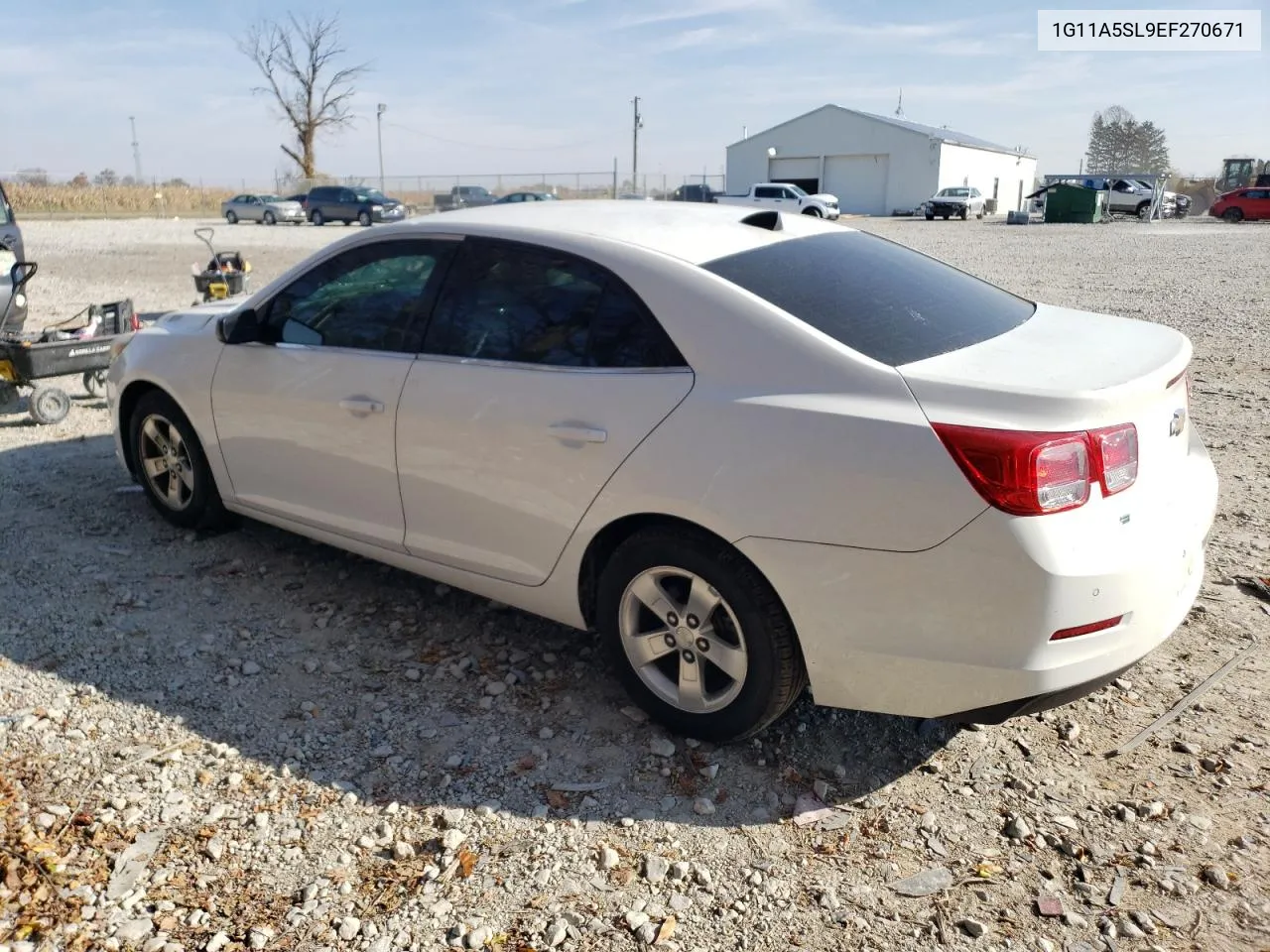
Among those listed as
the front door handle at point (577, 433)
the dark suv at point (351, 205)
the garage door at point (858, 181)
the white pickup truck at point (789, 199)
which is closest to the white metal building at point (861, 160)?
the garage door at point (858, 181)

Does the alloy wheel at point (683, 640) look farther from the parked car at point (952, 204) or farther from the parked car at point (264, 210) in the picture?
the parked car at point (952, 204)

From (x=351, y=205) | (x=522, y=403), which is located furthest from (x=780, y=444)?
(x=351, y=205)

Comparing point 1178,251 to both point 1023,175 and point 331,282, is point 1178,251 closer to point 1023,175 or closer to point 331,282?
point 331,282

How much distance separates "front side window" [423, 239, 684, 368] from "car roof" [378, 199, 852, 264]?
0.29 ft

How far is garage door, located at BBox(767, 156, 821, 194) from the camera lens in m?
59.2

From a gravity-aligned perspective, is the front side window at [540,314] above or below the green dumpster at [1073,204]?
below

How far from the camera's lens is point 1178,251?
22.2 metres

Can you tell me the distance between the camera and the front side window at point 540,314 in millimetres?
3252

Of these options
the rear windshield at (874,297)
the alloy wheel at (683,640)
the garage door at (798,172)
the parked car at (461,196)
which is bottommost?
the alloy wheel at (683,640)

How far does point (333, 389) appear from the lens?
3988mm

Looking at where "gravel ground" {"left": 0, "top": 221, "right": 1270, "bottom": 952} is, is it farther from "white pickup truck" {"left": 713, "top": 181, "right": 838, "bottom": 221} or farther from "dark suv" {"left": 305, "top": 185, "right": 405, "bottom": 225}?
"dark suv" {"left": 305, "top": 185, "right": 405, "bottom": 225}

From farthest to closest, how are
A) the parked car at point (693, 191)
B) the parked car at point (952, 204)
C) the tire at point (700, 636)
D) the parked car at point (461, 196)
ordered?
the parked car at point (693, 191) < the parked car at point (461, 196) < the parked car at point (952, 204) < the tire at point (700, 636)

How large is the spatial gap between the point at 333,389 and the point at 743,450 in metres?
1.89

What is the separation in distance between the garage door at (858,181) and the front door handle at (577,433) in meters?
57.6
